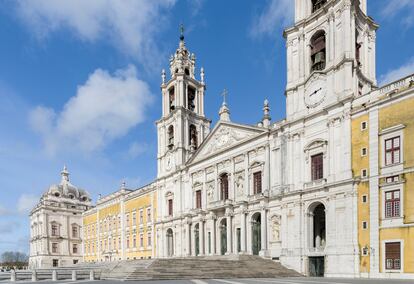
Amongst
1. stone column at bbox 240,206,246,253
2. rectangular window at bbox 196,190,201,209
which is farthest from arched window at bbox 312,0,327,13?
rectangular window at bbox 196,190,201,209

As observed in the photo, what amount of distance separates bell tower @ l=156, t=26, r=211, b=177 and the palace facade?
27 centimetres

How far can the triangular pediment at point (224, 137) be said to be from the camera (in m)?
39.1

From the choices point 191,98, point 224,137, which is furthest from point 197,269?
point 191,98

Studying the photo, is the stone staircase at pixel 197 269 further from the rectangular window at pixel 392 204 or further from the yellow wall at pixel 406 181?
the rectangular window at pixel 392 204

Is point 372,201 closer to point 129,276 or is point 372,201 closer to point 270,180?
point 270,180

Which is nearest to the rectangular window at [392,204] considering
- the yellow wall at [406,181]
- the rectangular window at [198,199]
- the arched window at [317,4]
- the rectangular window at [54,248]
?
the yellow wall at [406,181]

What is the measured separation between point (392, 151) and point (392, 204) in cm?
336

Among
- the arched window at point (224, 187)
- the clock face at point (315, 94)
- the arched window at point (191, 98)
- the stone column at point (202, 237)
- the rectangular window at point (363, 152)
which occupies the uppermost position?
the arched window at point (191, 98)

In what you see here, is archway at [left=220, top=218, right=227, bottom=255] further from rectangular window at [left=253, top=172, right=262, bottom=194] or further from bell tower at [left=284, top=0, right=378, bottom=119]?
bell tower at [left=284, top=0, right=378, bottom=119]

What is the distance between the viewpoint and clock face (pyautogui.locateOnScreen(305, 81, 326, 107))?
32.0 meters

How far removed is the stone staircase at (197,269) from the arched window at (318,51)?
16265mm

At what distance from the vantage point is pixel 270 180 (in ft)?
118

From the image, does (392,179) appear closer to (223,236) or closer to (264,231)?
(264,231)

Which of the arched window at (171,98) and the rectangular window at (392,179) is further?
the arched window at (171,98)
